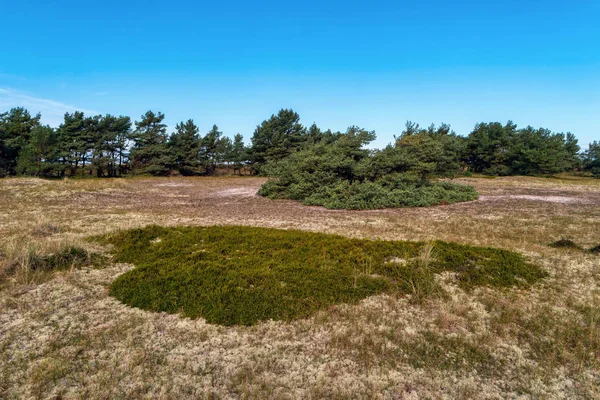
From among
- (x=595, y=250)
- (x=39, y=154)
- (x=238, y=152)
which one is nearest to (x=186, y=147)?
(x=238, y=152)

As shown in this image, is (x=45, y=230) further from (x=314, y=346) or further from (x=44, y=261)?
(x=314, y=346)

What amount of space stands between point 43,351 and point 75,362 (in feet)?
1.90

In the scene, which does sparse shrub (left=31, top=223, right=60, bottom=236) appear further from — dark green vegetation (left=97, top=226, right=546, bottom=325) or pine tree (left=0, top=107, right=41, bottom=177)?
pine tree (left=0, top=107, right=41, bottom=177)

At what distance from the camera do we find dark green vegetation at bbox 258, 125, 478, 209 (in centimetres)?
1761

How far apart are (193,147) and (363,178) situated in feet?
124

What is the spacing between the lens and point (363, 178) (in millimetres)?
20516

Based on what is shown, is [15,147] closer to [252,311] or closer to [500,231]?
[252,311]

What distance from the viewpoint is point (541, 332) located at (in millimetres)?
4457

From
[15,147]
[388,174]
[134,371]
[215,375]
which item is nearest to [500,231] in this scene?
[388,174]

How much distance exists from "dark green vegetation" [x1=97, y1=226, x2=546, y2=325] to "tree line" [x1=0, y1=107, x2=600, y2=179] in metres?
25.3

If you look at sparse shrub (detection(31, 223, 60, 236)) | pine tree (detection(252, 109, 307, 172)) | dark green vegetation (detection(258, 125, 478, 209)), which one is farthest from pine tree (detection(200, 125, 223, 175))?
sparse shrub (detection(31, 223, 60, 236))

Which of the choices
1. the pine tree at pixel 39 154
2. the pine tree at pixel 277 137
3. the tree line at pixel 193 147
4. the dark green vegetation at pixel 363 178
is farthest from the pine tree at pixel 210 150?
the dark green vegetation at pixel 363 178

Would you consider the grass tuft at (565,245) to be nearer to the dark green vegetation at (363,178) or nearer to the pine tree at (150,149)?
the dark green vegetation at (363,178)

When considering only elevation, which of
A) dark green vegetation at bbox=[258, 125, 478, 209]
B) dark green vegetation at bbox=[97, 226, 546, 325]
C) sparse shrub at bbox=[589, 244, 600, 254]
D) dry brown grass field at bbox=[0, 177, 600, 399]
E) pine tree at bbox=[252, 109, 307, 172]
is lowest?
dry brown grass field at bbox=[0, 177, 600, 399]
